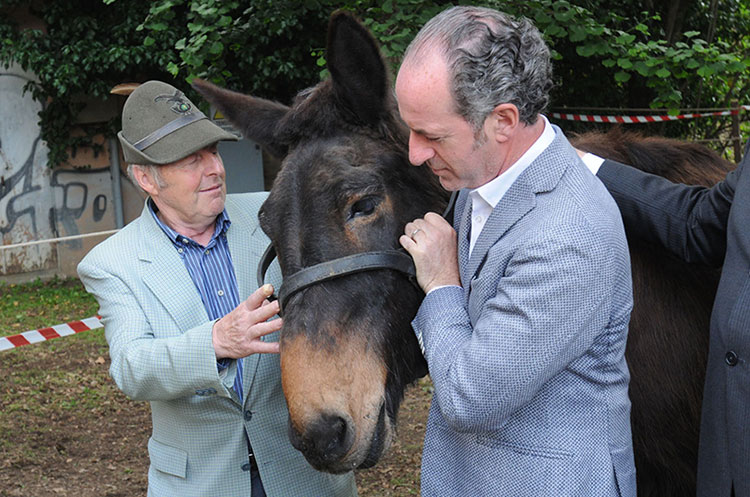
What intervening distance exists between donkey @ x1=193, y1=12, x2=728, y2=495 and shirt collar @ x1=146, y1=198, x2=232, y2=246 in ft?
1.54

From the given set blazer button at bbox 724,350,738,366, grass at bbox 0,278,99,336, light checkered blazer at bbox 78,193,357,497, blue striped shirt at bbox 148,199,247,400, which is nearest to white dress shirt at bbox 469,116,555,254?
blazer button at bbox 724,350,738,366

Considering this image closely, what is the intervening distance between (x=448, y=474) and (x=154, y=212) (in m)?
1.71

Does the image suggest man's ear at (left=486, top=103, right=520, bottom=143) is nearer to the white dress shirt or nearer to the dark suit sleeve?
Result: the white dress shirt

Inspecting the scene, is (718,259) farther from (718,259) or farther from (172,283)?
(172,283)

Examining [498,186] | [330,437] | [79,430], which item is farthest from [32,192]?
[498,186]

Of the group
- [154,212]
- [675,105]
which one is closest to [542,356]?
[154,212]

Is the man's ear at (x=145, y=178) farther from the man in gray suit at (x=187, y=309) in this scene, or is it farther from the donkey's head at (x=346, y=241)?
the donkey's head at (x=346, y=241)

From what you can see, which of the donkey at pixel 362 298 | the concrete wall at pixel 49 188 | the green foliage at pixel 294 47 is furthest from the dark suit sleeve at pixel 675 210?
the concrete wall at pixel 49 188

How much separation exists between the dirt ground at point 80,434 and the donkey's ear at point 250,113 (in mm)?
3522

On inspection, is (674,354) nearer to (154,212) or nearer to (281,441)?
(281,441)

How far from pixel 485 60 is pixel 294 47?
31.8 feet

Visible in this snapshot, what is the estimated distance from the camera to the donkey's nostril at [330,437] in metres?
2.04

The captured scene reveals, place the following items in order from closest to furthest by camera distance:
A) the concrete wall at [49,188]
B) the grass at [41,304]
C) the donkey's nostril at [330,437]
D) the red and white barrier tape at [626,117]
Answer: the donkey's nostril at [330,437], the red and white barrier tape at [626,117], the grass at [41,304], the concrete wall at [49,188]

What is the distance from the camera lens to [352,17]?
2.31 meters
